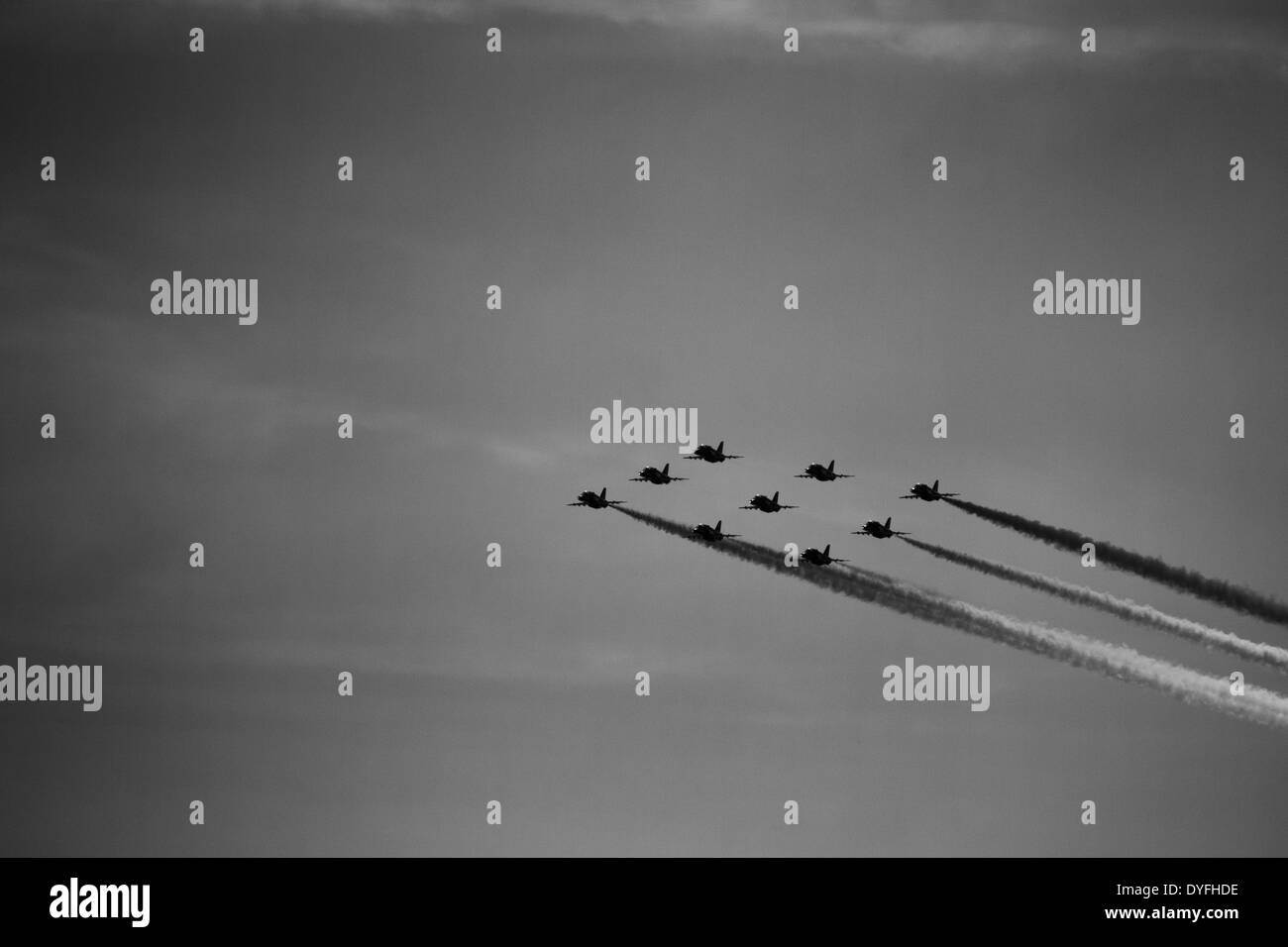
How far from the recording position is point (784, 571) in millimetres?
148750

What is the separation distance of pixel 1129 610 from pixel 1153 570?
5.30m

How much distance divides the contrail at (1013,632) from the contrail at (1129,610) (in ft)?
8.04

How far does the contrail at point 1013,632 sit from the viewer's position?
138875 millimetres

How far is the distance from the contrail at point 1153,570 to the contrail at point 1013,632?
6.46m

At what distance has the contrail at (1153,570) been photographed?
13200 centimetres

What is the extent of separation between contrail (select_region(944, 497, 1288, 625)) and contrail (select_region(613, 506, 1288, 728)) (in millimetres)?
6462

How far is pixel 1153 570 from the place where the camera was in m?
138

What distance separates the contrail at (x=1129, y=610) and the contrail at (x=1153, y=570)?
381 cm

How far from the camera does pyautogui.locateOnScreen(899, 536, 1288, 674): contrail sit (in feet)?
448

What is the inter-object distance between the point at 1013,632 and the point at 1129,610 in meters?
7.67

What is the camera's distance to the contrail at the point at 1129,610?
448 ft

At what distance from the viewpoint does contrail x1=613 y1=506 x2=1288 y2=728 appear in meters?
139
